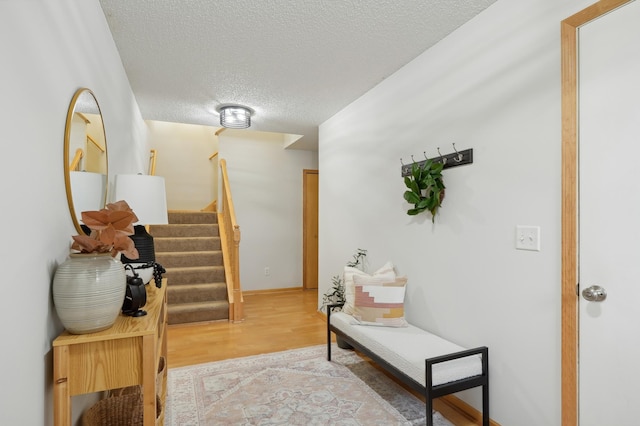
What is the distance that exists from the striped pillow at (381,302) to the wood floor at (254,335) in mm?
620

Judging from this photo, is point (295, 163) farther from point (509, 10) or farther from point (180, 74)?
point (509, 10)

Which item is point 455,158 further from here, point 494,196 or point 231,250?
point 231,250

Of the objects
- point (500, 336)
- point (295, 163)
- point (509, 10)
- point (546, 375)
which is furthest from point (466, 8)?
point (295, 163)

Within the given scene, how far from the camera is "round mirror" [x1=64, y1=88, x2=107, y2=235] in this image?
1.47 meters

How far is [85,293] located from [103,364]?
0.28 meters

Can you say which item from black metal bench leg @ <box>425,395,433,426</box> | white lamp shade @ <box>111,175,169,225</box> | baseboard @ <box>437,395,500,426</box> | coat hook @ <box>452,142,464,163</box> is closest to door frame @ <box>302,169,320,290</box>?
baseboard @ <box>437,395,500,426</box>

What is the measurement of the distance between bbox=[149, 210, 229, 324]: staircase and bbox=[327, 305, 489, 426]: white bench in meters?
2.48

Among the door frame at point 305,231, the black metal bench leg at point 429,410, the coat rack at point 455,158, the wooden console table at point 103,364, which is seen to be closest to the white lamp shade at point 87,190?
the wooden console table at point 103,364

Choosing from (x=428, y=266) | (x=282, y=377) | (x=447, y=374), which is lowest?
(x=282, y=377)

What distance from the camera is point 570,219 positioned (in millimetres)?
1619

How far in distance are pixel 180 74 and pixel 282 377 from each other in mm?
2664

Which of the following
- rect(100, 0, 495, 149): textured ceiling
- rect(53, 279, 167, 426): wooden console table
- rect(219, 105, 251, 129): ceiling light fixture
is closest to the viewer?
rect(53, 279, 167, 426): wooden console table

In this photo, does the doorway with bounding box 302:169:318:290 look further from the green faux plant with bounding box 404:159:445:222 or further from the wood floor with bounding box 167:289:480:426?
the green faux plant with bounding box 404:159:445:222

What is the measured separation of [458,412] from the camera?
2.24 m
